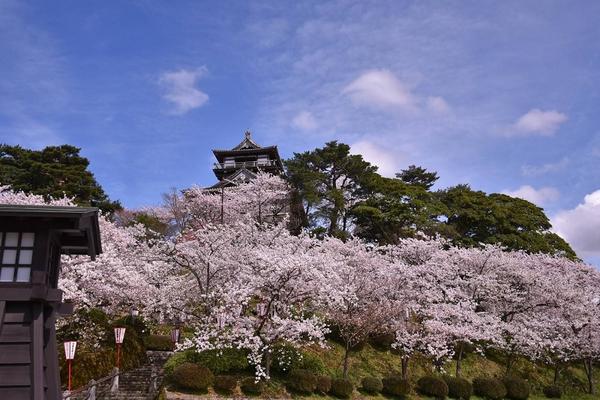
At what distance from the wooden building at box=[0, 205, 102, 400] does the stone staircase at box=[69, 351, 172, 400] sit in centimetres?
1038

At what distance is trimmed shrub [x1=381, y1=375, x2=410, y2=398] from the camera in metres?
21.2

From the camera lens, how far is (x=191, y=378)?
18.2 metres

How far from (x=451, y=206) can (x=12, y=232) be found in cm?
3552

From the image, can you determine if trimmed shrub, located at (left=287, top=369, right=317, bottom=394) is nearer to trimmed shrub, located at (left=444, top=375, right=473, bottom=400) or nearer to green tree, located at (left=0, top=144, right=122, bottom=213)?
trimmed shrub, located at (left=444, top=375, right=473, bottom=400)

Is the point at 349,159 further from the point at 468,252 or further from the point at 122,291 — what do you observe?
the point at 122,291

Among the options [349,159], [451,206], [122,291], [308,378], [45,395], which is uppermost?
[349,159]

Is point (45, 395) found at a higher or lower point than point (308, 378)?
higher

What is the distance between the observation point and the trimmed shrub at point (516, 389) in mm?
23703

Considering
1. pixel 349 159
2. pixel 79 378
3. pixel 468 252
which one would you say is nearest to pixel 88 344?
pixel 79 378

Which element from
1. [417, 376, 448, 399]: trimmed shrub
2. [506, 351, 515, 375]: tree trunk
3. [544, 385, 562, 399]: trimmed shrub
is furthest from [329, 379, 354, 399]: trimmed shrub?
[544, 385, 562, 399]: trimmed shrub

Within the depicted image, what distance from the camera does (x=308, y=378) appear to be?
19.5 metres

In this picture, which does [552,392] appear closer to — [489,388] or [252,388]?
[489,388]

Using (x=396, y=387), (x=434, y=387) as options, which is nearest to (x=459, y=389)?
(x=434, y=387)

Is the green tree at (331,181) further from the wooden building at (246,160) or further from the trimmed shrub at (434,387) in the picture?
the trimmed shrub at (434,387)
